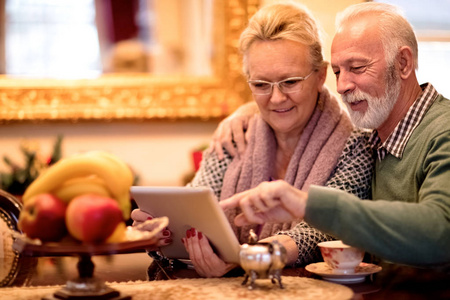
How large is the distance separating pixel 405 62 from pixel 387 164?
29cm

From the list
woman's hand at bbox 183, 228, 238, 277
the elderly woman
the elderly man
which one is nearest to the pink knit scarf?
the elderly woman

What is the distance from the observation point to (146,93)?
122 inches

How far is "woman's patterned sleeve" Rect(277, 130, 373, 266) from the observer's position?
1667 mm

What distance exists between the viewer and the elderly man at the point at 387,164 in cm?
134

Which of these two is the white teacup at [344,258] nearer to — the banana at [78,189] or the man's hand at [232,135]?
the banana at [78,189]

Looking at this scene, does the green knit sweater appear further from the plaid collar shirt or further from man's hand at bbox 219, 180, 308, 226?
the plaid collar shirt

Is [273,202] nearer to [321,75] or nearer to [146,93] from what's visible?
[321,75]

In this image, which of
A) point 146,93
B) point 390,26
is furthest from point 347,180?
point 146,93

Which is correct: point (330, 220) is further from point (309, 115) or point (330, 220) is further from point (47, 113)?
point (47, 113)

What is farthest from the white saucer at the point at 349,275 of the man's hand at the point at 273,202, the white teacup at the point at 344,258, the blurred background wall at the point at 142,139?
the blurred background wall at the point at 142,139

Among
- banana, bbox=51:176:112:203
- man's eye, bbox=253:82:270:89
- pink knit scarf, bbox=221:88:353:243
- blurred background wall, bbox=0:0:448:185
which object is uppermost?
man's eye, bbox=253:82:270:89

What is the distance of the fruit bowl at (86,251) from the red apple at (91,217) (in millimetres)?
21

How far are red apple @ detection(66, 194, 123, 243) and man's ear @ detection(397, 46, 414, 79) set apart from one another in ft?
3.33

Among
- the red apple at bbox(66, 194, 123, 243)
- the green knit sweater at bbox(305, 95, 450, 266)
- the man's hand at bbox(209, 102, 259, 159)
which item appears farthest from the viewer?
the man's hand at bbox(209, 102, 259, 159)
